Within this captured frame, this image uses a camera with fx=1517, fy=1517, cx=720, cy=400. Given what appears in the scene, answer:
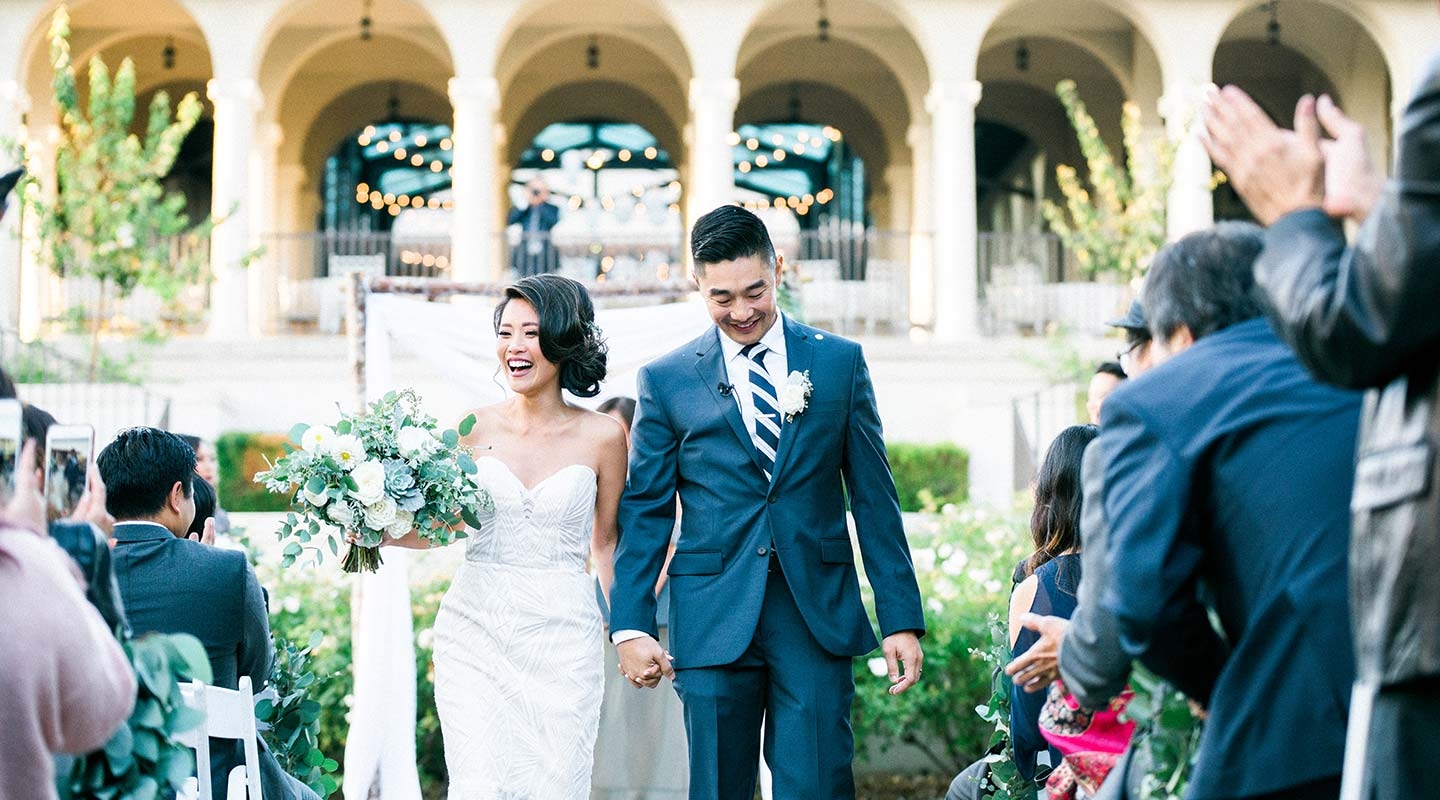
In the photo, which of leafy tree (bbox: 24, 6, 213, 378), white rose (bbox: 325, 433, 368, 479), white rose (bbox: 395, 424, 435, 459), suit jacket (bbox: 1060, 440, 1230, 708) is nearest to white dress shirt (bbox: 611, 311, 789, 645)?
white rose (bbox: 395, 424, 435, 459)

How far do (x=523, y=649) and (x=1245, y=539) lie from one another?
3.02 m

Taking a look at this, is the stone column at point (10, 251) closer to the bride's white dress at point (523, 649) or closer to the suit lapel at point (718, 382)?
the bride's white dress at point (523, 649)

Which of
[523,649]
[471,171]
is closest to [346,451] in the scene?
[523,649]

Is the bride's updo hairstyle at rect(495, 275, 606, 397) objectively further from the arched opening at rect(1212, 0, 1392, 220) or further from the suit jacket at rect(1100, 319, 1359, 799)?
the arched opening at rect(1212, 0, 1392, 220)

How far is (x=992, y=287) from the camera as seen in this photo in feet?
71.2

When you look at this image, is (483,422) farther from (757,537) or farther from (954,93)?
(954,93)

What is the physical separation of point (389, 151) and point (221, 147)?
7071mm

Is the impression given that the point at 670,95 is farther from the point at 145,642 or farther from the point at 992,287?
the point at 145,642

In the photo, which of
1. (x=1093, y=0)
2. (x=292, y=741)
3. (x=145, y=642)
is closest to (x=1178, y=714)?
(x=145, y=642)

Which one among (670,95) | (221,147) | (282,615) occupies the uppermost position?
(670,95)

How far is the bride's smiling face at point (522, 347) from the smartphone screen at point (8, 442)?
2514 mm

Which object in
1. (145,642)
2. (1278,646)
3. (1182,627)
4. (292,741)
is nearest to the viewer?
(1278,646)

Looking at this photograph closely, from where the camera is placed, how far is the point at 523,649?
5.18 m

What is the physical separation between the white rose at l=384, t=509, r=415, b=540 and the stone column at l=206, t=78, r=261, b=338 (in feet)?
48.9
